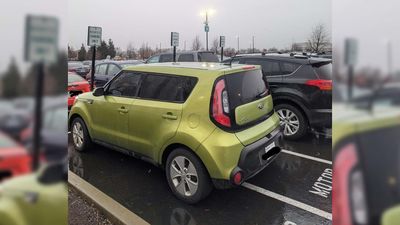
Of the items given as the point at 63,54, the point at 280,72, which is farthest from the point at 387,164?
the point at 280,72

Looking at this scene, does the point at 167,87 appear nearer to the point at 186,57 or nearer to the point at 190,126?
the point at 190,126

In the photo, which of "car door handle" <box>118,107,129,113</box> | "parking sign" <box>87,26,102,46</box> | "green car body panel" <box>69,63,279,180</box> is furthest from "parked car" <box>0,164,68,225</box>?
"parking sign" <box>87,26,102,46</box>

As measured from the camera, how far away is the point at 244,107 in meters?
3.48

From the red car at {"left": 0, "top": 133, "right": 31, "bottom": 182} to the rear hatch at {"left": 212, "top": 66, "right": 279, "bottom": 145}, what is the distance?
8.18 ft

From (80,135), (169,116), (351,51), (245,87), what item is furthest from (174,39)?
(351,51)

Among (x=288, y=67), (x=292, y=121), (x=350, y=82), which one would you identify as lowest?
(x=292, y=121)

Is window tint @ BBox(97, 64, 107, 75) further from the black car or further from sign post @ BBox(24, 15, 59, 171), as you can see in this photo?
sign post @ BBox(24, 15, 59, 171)

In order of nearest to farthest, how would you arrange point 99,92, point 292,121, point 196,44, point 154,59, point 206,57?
point 99,92, point 292,121, point 206,57, point 154,59, point 196,44

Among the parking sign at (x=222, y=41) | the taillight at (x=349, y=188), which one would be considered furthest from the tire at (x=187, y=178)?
the parking sign at (x=222, y=41)

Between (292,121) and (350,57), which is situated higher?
(350,57)

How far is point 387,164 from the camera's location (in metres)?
0.92

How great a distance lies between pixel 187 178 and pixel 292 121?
2994 mm

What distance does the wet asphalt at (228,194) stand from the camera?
3225 millimetres

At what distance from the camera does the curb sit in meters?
→ 2.98
